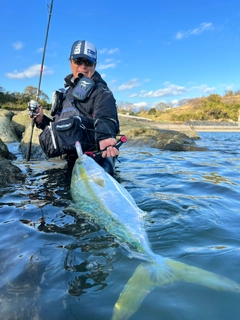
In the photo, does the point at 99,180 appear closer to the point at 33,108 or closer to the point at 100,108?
the point at 100,108

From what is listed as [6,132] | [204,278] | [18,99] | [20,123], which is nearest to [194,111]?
[18,99]

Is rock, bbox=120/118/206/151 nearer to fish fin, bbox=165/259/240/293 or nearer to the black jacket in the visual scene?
the black jacket

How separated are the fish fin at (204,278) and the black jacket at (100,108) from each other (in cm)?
276

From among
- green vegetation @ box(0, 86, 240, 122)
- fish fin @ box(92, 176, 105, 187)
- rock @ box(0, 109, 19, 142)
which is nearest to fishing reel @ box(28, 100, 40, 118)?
fish fin @ box(92, 176, 105, 187)

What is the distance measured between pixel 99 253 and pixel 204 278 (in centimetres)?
92

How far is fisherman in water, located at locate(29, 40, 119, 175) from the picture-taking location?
4773 mm

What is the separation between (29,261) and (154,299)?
110cm

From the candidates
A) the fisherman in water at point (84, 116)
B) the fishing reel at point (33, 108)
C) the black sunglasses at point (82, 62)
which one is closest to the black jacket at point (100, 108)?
the fisherman in water at point (84, 116)

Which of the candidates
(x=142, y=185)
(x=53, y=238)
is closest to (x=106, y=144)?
(x=142, y=185)

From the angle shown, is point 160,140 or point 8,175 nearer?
point 8,175

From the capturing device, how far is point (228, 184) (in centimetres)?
521

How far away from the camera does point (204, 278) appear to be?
1.98 metres

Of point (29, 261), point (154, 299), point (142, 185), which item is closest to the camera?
point (154, 299)

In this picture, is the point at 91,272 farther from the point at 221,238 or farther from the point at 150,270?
the point at 221,238
